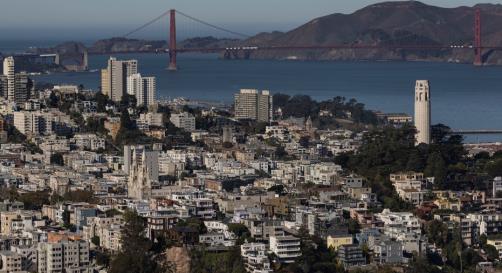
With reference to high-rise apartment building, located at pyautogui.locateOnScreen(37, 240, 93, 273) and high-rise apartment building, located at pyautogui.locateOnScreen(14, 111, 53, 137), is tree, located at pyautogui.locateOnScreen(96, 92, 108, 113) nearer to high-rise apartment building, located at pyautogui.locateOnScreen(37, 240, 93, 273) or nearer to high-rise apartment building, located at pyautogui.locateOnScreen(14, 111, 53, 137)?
high-rise apartment building, located at pyautogui.locateOnScreen(14, 111, 53, 137)

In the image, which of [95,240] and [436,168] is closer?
[95,240]

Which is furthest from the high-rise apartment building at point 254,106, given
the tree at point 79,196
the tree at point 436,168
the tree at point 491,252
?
the tree at point 491,252

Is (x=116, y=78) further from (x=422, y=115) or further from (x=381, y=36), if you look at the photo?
(x=381, y=36)

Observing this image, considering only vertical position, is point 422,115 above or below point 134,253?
above

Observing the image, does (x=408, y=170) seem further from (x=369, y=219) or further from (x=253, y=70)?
(x=253, y=70)

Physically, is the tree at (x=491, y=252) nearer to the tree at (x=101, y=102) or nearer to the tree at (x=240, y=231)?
the tree at (x=240, y=231)

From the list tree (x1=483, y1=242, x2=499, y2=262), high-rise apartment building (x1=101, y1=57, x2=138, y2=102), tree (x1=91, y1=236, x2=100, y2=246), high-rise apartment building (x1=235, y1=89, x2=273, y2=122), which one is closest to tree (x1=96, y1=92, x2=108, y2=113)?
high-rise apartment building (x1=101, y1=57, x2=138, y2=102)

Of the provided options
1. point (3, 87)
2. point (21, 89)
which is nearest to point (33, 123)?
point (21, 89)

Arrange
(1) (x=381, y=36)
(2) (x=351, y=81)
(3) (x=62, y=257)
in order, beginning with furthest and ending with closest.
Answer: (1) (x=381, y=36)
(2) (x=351, y=81)
(3) (x=62, y=257)
